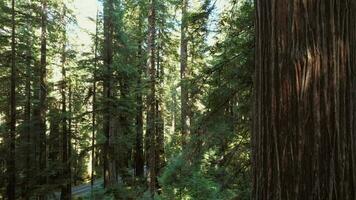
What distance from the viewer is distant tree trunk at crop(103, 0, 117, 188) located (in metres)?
20.0

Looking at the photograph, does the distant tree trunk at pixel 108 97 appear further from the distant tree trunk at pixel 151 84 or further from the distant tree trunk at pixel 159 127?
the distant tree trunk at pixel 151 84

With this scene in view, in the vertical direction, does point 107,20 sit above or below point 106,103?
above

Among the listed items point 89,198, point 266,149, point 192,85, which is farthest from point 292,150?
point 89,198

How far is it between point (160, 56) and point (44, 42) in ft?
22.4

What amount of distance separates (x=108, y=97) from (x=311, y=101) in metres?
18.2

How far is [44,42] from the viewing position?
72.8 feet

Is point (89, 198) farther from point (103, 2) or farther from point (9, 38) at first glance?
point (103, 2)

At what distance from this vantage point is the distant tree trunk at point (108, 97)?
20.0 meters

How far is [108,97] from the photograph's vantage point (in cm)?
2000

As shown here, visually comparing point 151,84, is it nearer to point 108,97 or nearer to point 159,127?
point 108,97

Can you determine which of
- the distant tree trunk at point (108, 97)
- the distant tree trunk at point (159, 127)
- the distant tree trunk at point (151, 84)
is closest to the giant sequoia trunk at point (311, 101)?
the distant tree trunk at point (151, 84)

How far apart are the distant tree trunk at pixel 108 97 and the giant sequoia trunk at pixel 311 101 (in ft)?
57.4

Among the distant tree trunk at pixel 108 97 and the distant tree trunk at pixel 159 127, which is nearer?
the distant tree trunk at pixel 108 97

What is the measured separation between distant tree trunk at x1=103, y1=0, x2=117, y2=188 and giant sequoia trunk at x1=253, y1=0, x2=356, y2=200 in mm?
17501
